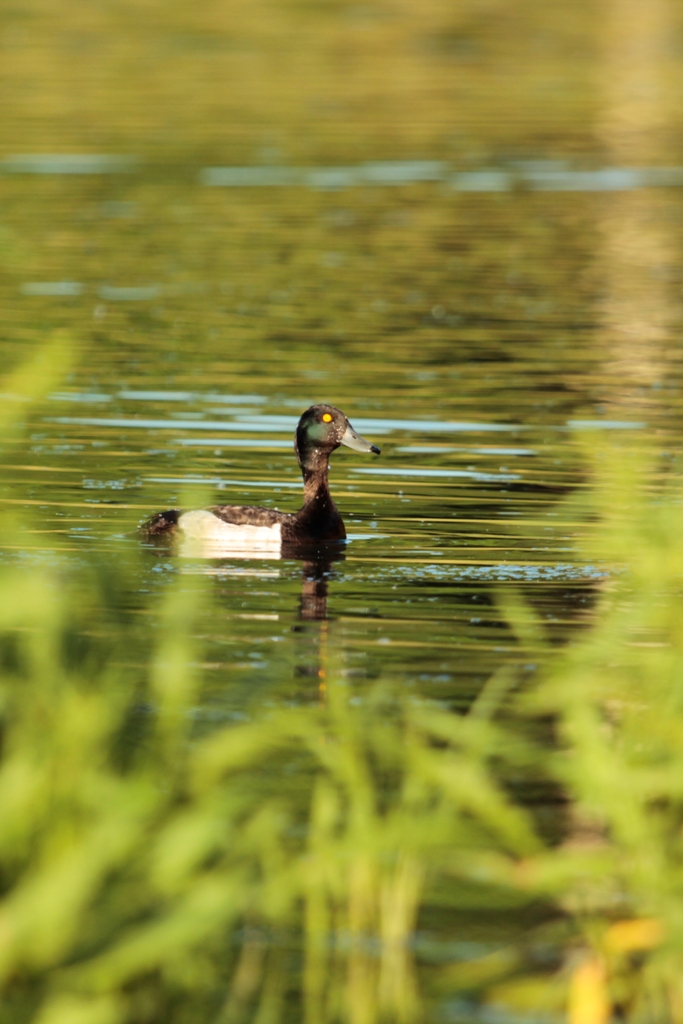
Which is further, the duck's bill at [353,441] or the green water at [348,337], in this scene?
the duck's bill at [353,441]

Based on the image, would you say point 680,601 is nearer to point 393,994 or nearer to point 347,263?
point 393,994

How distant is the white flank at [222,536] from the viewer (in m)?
Result: 12.6

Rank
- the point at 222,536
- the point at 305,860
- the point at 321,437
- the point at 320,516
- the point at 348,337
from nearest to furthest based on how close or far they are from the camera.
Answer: the point at 305,860 → the point at 222,536 → the point at 320,516 → the point at 321,437 → the point at 348,337

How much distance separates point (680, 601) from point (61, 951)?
10.6 ft

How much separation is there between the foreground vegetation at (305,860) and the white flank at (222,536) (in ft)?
18.8

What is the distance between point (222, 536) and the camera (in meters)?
12.9

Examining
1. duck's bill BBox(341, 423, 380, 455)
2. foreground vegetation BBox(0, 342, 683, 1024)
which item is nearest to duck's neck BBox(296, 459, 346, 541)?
duck's bill BBox(341, 423, 380, 455)

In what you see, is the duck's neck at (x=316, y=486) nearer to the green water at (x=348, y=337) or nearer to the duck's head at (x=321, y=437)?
the duck's head at (x=321, y=437)

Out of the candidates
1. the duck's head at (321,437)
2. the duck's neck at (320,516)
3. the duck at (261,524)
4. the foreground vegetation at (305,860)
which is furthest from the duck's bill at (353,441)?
the foreground vegetation at (305,860)

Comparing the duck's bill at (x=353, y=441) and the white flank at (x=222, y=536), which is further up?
the duck's bill at (x=353, y=441)

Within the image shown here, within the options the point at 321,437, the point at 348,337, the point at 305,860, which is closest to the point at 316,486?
the point at 321,437

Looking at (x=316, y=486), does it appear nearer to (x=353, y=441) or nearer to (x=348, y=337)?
(x=353, y=441)

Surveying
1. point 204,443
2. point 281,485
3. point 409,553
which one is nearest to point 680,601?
point 409,553

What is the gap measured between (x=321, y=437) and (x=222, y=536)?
5.22 ft
